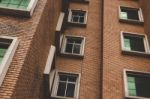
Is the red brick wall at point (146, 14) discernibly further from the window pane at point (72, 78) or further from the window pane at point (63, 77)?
the window pane at point (63, 77)

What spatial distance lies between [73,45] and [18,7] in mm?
5258

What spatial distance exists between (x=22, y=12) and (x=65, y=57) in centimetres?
467

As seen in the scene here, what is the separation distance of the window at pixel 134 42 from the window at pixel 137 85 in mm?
1531

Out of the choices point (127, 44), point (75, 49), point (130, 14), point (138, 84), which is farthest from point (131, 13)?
point (138, 84)

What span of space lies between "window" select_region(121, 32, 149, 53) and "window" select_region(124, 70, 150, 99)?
153cm

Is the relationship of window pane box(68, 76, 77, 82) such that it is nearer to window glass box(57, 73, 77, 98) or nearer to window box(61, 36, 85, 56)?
window glass box(57, 73, 77, 98)

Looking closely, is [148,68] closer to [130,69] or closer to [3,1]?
[130,69]

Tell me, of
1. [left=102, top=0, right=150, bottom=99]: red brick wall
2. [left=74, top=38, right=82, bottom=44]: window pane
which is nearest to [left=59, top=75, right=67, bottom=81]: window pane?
[left=102, top=0, right=150, bottom=99]: red brick wall

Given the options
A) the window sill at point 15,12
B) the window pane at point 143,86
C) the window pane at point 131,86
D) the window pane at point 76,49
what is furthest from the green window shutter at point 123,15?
the window sill at point 15,12

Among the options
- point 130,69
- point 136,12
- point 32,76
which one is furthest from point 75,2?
point 32,76

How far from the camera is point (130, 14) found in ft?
53.0

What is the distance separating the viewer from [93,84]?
11969 mm

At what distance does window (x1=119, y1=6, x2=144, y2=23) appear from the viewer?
1566cm

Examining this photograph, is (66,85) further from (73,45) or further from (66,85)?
(73,45)
